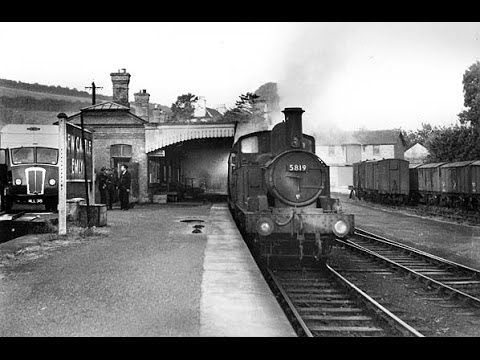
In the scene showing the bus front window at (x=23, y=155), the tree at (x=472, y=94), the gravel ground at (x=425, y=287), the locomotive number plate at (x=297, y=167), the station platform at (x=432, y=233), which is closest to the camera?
the gravel ground at (x=425, y=287)

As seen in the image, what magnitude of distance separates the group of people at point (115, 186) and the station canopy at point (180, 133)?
2.93m

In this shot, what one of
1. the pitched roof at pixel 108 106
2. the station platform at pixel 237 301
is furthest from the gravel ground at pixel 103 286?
the pitched roof at pixel 108 106

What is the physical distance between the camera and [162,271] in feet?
23.1

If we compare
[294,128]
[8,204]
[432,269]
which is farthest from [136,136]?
[432,269]

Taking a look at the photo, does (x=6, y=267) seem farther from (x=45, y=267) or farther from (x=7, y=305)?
(x=7, y=305)

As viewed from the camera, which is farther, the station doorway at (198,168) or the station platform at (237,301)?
the station doorway at (198,168)

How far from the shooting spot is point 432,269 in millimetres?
9555

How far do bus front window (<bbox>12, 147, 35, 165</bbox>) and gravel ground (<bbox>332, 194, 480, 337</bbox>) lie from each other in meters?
10.2

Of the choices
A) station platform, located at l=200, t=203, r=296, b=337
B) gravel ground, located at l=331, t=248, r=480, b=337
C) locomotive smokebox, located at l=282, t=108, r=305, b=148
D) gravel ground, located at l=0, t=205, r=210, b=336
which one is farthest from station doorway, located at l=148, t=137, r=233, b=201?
station platform, located at l=200, t=203, r=296, b=337

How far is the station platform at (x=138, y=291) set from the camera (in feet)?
14.9

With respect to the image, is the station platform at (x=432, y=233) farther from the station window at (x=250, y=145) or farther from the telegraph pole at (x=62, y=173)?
the telegraph pole at (x=62, y=173)

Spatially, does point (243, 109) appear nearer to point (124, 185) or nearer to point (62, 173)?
point (124, 185)

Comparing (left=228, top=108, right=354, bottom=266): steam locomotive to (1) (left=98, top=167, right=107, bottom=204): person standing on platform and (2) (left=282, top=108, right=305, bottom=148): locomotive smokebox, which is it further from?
(1) (left=98, top=167, right=107, bottom=204): person standing on platform
